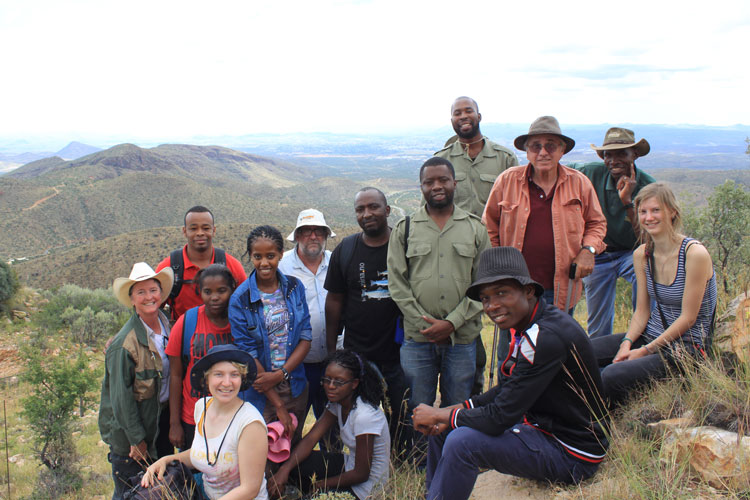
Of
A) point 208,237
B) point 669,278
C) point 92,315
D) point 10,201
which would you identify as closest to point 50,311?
point 92,315

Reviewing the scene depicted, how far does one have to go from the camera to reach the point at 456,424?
108 inches

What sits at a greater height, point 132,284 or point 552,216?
point 552,216

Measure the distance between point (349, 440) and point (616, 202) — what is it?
3.32 metres

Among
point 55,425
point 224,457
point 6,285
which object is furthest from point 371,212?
point 6,285

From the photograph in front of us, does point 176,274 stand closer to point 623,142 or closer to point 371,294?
point 371,294

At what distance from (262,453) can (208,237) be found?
2226mm

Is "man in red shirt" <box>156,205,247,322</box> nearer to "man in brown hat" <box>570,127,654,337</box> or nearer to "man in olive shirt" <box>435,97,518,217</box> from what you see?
"man in olive shirt" <box>435,97,518,217</box>

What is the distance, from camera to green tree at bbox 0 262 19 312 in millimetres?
19641

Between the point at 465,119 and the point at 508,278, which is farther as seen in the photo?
the point at 465,119

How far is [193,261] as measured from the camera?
4312 mm

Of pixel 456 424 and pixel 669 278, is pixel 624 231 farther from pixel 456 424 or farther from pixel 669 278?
pixel 456 424

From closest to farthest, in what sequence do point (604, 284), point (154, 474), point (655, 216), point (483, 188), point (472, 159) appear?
point (154, 474) → point (655, 216) → point (604, 284) → point (483, 188) → point (472, 159)

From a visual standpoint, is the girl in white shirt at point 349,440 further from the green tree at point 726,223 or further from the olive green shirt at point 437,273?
the green tree at point 726,223

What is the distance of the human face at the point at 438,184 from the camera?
3521mm
